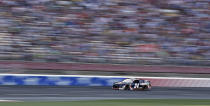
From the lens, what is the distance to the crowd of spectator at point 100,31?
16.2m

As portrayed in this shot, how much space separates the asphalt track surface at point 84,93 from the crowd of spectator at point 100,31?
7.25 feet

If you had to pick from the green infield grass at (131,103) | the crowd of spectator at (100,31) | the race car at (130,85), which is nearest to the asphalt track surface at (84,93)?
the race car at (130,85)

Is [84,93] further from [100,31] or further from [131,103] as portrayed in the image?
[100,31]

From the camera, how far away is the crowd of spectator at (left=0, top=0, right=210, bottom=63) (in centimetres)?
1620

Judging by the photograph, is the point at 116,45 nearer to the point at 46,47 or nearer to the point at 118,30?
the point at 118,30

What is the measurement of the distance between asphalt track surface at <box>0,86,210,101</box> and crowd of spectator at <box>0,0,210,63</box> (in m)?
2.21

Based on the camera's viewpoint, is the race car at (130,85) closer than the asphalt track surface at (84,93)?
No

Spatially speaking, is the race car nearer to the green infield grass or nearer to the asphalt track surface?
the asphalt track surface

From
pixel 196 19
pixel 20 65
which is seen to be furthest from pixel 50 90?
pixel 196 19

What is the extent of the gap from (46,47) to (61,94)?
3983 mm

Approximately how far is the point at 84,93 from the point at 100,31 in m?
4.25

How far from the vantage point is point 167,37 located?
17.1 meters

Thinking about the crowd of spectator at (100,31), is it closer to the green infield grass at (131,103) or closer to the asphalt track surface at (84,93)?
the asphalt track surface at (84,93)

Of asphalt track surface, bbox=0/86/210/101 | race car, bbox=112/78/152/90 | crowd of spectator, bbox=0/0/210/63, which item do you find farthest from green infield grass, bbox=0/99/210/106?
crowd of spectator, bbox=0/0/210/63
